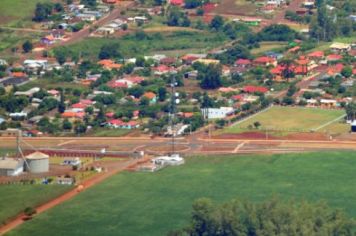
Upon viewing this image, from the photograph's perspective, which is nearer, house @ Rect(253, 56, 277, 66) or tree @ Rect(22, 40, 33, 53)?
house @ Rect(253, 56, 277, 66)

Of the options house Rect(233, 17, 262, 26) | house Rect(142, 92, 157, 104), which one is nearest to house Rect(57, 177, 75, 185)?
house Rect(142, 92, 157, 104)

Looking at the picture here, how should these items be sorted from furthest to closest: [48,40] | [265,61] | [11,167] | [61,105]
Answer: [48,40], [265,61], [61,105], [11,167]

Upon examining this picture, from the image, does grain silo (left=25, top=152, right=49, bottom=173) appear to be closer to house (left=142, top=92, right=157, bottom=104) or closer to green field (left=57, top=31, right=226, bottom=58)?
house (left=142, top=92, right=157, bottom=104)

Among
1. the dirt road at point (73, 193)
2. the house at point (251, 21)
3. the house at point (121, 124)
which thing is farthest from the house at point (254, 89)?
the house at point (251, 21)

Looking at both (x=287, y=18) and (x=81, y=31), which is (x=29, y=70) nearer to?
(x=81, y=31)

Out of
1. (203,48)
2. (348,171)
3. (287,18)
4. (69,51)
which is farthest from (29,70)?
(348,171)

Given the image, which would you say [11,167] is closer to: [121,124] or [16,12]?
[121,124]

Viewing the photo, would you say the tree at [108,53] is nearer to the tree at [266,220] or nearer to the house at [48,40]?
the house at [48,40]

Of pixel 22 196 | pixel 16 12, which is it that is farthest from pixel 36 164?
pixel 16 12
